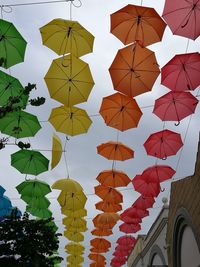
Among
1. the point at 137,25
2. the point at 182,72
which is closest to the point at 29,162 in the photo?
the point at 182,72

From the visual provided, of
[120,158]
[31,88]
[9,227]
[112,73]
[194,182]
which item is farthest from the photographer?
[9,227]

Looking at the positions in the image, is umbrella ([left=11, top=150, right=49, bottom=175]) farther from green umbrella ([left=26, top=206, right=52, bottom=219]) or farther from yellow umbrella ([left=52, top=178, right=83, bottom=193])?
green umbrella ([left=26, top=206, right=52, bottom=219])

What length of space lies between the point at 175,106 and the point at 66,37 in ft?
13.4

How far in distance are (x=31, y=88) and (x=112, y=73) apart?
108 inches

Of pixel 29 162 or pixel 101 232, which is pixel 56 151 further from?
pixel 101 232

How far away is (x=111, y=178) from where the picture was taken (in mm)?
14352

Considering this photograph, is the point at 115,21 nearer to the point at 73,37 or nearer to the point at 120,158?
the point at 73,37

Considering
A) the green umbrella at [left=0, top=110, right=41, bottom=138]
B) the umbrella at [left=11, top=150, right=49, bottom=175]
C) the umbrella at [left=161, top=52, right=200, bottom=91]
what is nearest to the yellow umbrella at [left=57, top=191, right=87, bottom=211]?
the umbrella at [left=11, top=150, right=49, bottom=175]

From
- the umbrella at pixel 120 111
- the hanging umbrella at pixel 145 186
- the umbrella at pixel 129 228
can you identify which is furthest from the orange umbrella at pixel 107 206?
the umbrella at pixel 120 111

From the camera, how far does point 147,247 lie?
24.2m

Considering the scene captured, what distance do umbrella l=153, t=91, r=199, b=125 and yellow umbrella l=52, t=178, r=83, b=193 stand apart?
416cm

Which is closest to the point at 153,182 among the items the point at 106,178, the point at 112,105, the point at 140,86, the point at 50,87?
the point at 106,178

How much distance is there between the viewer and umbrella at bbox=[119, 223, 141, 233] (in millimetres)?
20297

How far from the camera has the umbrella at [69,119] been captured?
11602 mm
